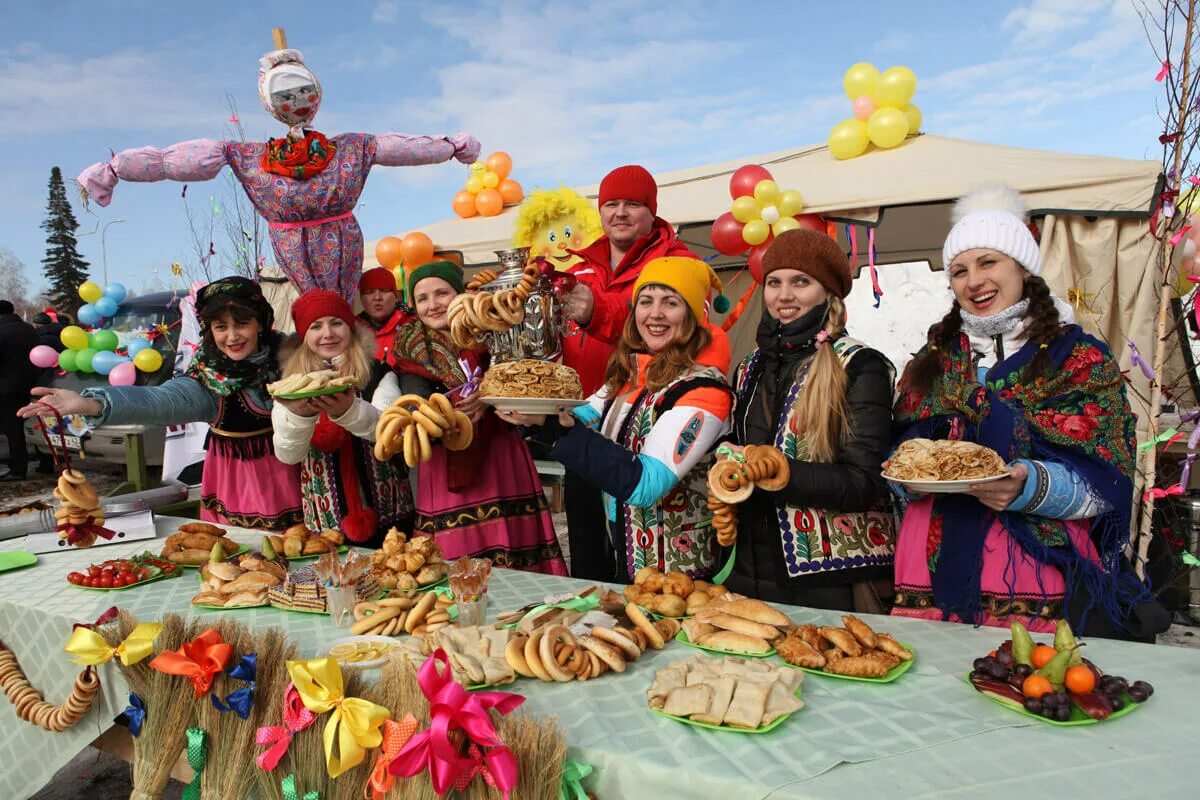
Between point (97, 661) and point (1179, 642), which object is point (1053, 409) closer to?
point (97, 661)

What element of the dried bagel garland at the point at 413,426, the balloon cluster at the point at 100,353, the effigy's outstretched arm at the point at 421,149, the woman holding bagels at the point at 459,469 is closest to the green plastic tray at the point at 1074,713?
the dried bagel garland at the point at 413,426

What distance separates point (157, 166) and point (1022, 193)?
215 inches

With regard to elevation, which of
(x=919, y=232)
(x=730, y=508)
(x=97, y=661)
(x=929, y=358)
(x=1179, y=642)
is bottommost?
(x=1179, y=642)

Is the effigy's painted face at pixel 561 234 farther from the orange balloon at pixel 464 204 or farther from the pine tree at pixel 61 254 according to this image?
the pine tree at pixel 61 254

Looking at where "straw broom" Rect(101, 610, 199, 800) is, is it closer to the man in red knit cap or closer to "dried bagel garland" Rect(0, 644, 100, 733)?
"dried bagel garland" Rect(0, 644, 100, 733)

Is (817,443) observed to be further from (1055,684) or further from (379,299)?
(379,299)

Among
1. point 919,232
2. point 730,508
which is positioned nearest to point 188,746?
point 730,508

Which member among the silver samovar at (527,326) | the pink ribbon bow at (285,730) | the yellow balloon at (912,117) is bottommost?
the pink ribbon bow at (285,730)

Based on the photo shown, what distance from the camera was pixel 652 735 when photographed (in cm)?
133

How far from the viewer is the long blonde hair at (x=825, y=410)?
2.12 meters

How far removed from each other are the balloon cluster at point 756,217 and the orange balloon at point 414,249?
283cm

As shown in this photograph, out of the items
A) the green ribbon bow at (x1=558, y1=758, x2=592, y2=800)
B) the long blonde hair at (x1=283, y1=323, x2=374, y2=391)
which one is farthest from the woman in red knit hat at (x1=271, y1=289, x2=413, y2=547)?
the green ribbon bow at (x1=558, y1=758, x2=592, y2=800)

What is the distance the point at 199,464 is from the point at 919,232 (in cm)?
588

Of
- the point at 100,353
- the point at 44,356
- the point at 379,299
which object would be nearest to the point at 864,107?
the point at 379,299
